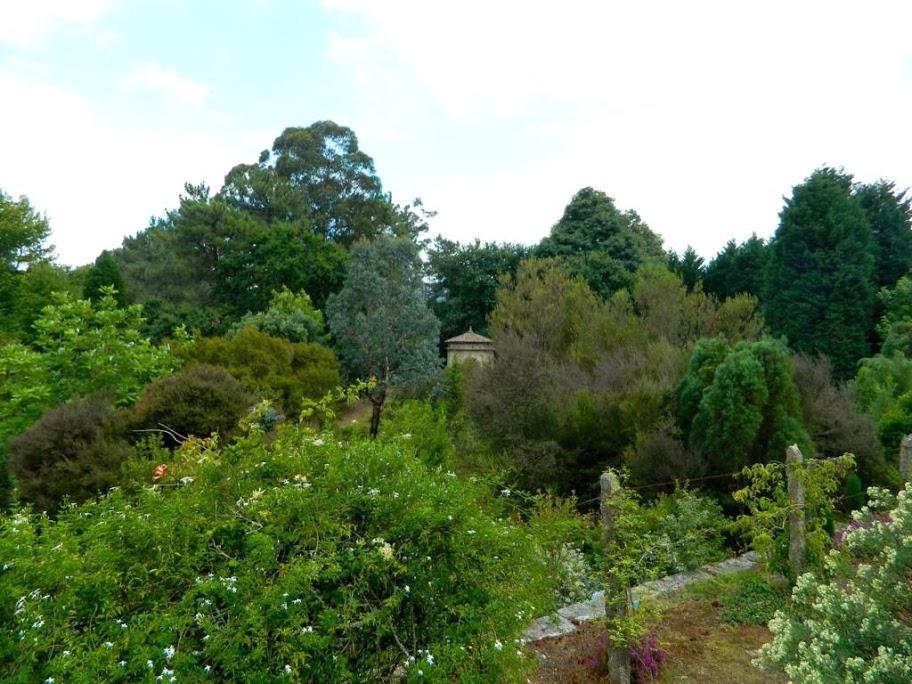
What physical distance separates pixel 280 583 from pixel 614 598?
7.75ft

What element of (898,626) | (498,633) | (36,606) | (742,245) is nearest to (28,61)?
(36,606)

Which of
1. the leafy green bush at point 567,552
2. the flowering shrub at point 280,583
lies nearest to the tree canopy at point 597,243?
the leafy green bush at point 567,552

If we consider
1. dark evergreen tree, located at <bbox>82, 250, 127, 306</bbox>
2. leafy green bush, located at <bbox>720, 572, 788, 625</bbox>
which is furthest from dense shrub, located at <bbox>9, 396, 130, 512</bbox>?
dark evergreen tree, located at <bbox>82, 250, 127, 306</bbox>

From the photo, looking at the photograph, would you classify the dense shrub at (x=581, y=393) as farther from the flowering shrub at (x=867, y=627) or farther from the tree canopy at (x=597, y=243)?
the tree canopy at (x=597, y=243)

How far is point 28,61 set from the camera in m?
7.03

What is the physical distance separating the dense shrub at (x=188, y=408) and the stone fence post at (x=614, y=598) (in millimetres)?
4603

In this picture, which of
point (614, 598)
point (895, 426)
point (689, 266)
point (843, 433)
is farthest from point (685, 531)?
point (689, 266)

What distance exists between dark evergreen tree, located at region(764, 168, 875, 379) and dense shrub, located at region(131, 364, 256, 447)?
53.4ft

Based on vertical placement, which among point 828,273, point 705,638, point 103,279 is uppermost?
point 103,279

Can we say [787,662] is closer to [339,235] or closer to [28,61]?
[28,61]

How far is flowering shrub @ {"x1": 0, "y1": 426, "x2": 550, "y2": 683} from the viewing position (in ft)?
5.85

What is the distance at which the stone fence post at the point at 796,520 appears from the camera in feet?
15.4

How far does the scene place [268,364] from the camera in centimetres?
1290

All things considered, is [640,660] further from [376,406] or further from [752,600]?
[376,406]
